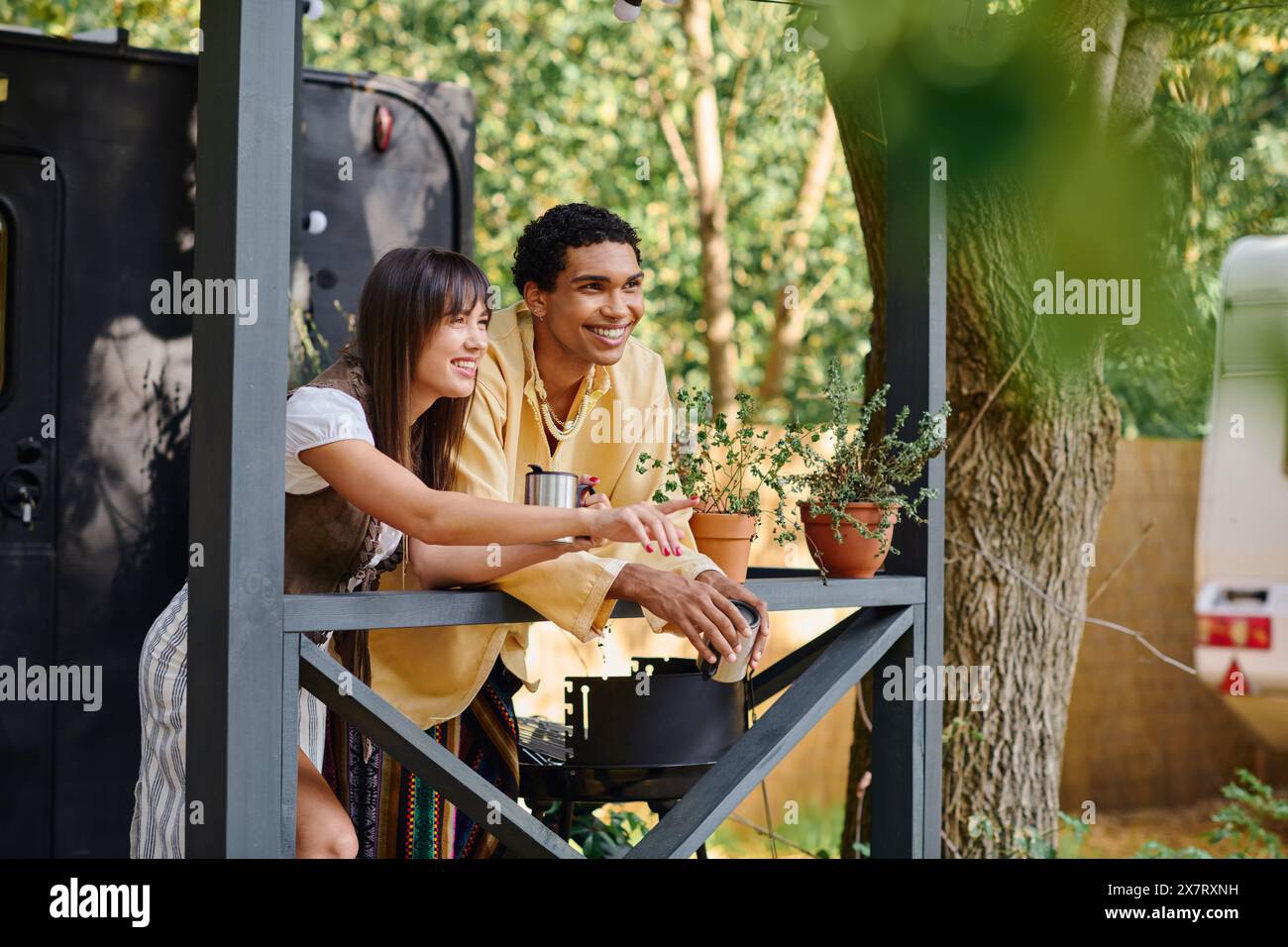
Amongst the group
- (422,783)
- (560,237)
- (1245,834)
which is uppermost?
(560,237)

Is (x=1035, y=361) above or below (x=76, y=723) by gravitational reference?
above

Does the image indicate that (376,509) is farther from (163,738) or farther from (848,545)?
(848,545)

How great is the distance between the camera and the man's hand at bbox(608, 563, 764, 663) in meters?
2.62

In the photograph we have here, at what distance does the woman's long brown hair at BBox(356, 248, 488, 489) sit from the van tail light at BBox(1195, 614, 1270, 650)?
79.5 inches

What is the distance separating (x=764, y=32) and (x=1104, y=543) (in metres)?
5.02

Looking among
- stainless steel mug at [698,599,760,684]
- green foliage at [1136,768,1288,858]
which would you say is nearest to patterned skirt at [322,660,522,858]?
stainless steel mug at [698,599,760,684]

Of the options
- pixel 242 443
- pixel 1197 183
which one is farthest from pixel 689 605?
pixel 1197 183

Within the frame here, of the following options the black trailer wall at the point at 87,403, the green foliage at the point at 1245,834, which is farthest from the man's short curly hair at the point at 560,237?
the green foliage at the point at 1245,834

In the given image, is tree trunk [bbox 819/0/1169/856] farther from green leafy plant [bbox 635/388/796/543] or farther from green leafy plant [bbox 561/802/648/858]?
green leafy plant [bbox 635/388/796/543]

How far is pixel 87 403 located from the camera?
4.16m

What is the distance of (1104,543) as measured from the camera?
7699 mm

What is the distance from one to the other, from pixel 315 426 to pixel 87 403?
1.97 meters

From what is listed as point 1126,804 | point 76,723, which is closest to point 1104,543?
point 1126,804
